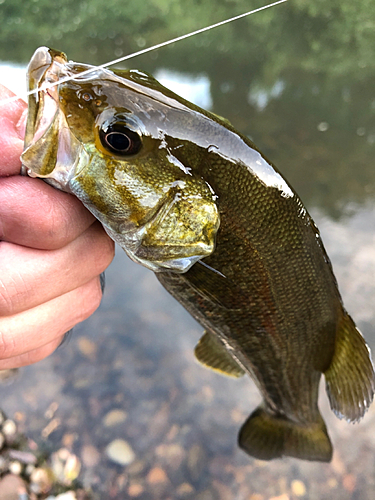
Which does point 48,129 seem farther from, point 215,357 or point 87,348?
point 87,348

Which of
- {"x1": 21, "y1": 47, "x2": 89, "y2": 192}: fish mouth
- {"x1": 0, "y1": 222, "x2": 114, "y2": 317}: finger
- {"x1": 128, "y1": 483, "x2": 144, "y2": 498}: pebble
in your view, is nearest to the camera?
{"x1": 21, "y1": 47, "x2": 89, "y2": 192}: fish mouth

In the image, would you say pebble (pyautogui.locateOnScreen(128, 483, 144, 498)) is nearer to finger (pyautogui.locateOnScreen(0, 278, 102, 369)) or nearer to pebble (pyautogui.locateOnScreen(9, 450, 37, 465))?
pebble (pyautogui.locateOnScreen(9, 450, 37, 465))

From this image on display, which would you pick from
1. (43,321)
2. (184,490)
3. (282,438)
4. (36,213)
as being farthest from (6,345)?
(184,490)

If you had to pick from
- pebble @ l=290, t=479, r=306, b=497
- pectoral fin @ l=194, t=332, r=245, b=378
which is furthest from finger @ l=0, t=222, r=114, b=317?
pebble @ l=290, t=479, r=306, b=497

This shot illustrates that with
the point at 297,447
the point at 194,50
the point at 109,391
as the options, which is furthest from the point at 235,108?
the point at 297,447

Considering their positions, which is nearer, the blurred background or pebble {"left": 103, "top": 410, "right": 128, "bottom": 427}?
the blurred background

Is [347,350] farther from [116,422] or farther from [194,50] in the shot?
[194,50]
